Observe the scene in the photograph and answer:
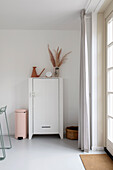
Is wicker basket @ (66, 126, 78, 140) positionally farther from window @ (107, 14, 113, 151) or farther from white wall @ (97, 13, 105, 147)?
window @ (107, 14, 113, 151)

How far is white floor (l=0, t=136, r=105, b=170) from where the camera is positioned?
8.88 ft

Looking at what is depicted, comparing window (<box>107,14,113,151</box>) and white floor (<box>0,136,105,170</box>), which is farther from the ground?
window (<box>107,14,113,151</box>)

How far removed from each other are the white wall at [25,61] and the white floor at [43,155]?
33.8 inches

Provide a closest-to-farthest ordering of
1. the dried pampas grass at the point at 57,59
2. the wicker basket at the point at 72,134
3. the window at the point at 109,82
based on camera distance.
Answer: the window at the point at 109,82 < the wicker basket at the point at 72,134 < the dried pampas grass at the point at 57,59

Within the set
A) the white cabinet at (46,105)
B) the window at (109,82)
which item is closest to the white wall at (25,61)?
the white cabinet at (46,105)

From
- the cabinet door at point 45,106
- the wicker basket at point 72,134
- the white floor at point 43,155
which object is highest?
the cabinet door at point 45,106

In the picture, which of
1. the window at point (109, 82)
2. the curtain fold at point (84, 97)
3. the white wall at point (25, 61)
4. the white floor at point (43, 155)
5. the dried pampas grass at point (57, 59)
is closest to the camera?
the white floor at point (43, 155)

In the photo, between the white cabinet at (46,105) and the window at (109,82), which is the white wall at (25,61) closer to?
the white cabinet at (46,105)

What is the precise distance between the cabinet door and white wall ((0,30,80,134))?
483mm

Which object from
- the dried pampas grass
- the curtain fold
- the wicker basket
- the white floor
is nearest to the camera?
the white floor

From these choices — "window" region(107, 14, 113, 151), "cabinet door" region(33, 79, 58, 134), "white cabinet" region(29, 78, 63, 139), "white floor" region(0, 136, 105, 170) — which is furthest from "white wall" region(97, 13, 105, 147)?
"cabinet door" region(33, 79, 58, 134)

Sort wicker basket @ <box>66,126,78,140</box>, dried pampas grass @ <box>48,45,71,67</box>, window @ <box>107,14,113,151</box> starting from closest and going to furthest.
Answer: window @ <box>107,14,113,151</box>, wicker basket @ <box>66,126,78,140</box>, dried pampas grass @ <box>48,45,71,67</box>

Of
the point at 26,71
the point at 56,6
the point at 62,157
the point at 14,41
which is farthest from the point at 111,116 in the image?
the point at 14,41

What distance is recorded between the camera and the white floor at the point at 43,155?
2707 mm
